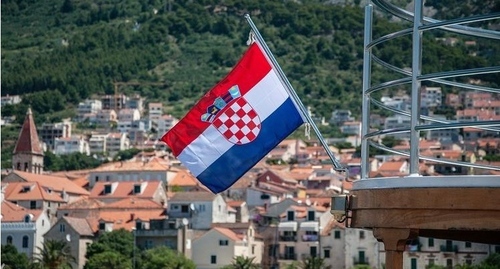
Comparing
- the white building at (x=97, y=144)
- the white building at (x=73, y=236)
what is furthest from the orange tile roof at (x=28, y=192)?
the white building at (x=97, y=144)

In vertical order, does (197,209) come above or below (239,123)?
above

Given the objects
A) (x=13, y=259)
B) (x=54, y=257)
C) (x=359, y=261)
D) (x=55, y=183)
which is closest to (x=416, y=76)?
(x=54, y=257)

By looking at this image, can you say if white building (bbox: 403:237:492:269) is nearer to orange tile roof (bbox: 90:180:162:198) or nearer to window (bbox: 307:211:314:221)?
window (bbox: 307:211:314:221)

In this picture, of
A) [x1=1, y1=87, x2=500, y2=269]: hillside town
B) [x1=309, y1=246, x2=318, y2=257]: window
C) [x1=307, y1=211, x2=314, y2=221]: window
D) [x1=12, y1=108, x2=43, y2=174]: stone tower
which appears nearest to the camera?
[x1=1, y1=87, x2=500, y2=269]: hillside town

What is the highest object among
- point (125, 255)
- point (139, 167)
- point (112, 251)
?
point (139, 167)

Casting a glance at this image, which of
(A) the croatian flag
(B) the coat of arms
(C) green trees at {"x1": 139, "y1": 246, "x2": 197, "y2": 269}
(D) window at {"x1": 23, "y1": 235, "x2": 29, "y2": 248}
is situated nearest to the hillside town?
(D) window at {"x1": 23, "y1": 235, "x2": 29, "y2": 248}

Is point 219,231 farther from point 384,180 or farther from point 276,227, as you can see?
point 384,180

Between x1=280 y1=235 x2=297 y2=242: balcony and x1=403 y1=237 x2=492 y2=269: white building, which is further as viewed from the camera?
x1=280 y1=235 x2=297 y2=242: balcony

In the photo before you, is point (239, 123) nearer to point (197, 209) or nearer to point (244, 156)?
point (244, 156)
